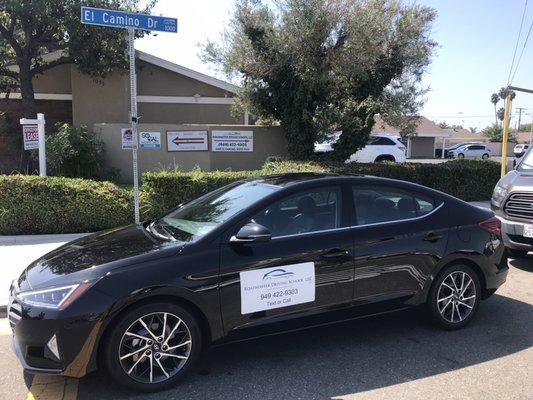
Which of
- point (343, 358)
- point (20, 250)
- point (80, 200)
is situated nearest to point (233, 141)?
point (80, 200)

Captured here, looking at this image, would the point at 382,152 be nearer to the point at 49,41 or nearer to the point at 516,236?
the point at 49,41

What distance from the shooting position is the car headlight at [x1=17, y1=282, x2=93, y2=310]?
11.4ft

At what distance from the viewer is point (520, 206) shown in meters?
6.95

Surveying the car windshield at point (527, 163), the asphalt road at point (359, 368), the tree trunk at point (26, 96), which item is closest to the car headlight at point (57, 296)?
the asphalt road at point (359, 368)

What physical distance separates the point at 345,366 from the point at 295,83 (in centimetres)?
1065

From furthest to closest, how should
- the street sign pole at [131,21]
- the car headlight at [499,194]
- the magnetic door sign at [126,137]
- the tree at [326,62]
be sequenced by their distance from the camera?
1. the magnetic door sign at [126,137]
2. the tree at [326,62]
3. the car headlight at [499,194]
4. the street sign pole at [131,21]

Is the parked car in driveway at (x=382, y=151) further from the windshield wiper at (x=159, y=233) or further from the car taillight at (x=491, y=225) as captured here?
the windshield wiper at (x=159, y=233)

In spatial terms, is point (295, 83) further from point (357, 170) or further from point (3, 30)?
point (3, 30)

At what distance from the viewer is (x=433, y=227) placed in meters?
4.82

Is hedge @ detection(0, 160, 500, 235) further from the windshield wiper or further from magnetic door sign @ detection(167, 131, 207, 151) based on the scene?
magnetic door sign @ detection(167, 131, 207, 151)

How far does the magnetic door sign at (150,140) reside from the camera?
14602 millimetres

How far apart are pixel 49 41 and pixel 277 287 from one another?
13.8 meters

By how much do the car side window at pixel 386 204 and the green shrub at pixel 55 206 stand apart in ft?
18.1

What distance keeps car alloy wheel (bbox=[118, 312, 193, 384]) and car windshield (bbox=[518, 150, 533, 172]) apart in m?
6.16
